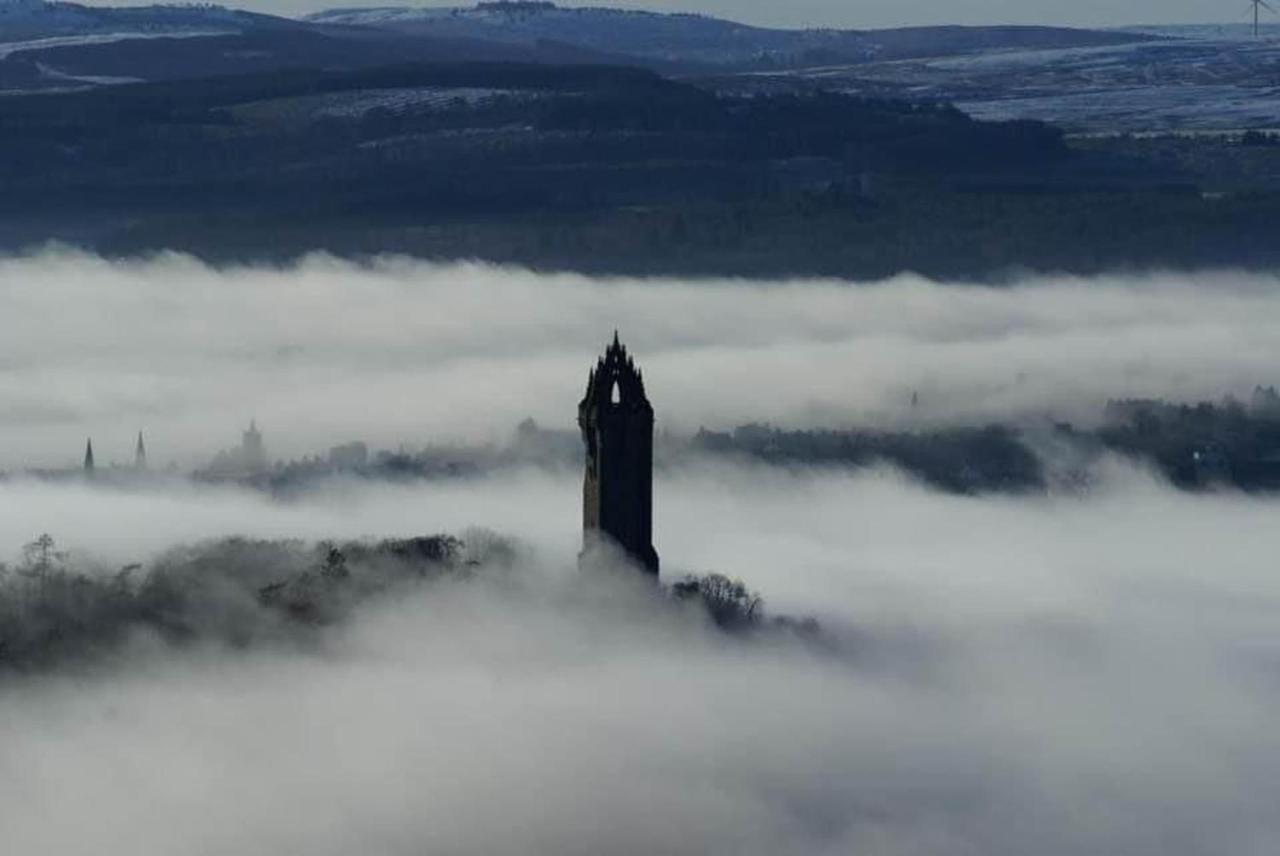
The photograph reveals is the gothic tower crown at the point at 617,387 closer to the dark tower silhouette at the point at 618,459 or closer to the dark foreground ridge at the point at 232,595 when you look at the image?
the dark tower silhouette at the point at 618,459

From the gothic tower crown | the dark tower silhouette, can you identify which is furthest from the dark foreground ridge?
the gothic tower crown

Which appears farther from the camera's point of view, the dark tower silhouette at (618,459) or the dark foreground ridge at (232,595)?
the dark tower silhouette at (618,459)

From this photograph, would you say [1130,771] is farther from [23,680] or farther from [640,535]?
[23,680]

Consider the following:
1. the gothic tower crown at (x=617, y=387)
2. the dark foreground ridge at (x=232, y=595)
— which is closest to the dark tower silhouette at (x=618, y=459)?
the gothic tower crown at (x=617, y=387)

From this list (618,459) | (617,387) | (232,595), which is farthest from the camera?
(618,459)

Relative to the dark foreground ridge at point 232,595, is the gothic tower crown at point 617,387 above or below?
above

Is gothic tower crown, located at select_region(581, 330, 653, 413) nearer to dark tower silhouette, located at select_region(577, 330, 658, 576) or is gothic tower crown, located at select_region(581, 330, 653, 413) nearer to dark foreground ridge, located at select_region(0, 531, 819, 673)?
dark tower silhouette, located at select_region(577, 330, 658, 576)

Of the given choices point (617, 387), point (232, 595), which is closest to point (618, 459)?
point (617, 387)

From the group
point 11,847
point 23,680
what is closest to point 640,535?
point 23,680

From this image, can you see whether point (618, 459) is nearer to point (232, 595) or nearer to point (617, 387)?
point (617, 387)
